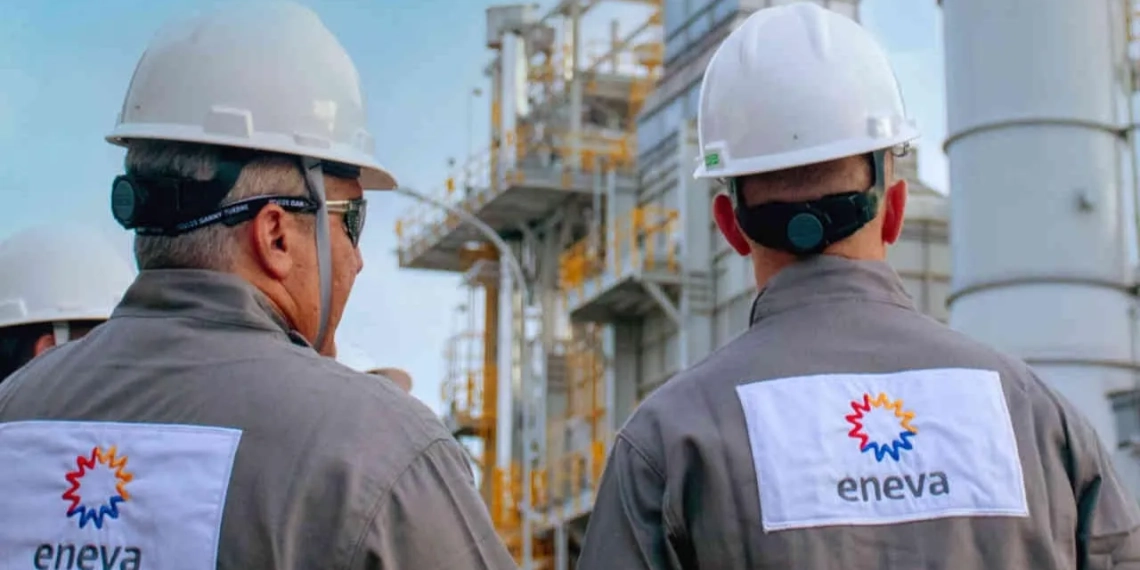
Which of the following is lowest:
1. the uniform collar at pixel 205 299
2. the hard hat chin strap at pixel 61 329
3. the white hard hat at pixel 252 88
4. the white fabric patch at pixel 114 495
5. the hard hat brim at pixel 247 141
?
the white fabric patch at pixel 114 495

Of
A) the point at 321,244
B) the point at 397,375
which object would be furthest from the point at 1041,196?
the point at 321,244

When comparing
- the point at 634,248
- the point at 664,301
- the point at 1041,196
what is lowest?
the point at 664,301

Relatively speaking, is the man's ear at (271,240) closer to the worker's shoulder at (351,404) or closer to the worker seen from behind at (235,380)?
the worker seen from behind at (235,380)

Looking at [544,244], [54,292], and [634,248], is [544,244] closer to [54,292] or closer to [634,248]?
[634,248]

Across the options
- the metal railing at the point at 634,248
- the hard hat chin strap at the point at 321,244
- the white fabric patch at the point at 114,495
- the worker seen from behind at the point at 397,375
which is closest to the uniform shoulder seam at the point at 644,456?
the hard hat chin strap at the point at 321,244

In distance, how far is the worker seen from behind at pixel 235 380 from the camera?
9.70 ft

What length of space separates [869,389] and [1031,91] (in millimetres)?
14868

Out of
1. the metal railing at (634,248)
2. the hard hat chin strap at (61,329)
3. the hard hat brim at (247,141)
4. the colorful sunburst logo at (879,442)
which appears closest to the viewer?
the hard hat brim at (247,141)

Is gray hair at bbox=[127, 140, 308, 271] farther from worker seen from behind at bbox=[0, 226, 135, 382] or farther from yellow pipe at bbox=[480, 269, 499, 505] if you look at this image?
yellow pipe at bbox=[480, 269, 499, 505]

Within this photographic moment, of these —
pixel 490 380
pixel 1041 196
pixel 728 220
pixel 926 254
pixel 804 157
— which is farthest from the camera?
pixel 490 380

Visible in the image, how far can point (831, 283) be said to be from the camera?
3686 millimetres

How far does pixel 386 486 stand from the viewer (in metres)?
2.94

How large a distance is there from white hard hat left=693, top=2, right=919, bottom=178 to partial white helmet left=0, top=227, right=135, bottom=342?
302 cm

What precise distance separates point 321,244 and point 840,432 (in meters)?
1.03
